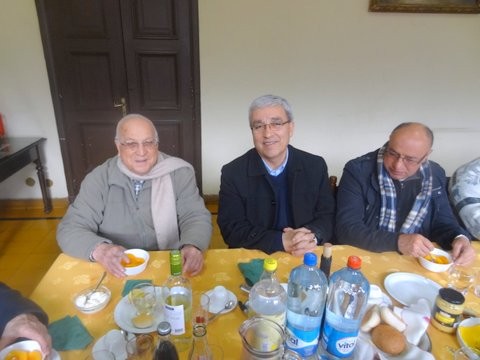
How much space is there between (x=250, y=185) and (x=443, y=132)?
2.64 meters

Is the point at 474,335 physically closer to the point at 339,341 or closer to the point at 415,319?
the point at 415,319

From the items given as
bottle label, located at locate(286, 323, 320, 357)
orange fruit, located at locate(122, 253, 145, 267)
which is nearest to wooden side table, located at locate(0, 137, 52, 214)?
orange fruit, located at locate(122, 253, 145, 267)

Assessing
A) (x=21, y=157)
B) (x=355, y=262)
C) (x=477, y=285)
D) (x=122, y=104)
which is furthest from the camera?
(x=122, y=104)

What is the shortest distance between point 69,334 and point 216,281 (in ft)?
1.47

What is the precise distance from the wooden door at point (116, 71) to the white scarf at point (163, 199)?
5.24 feet

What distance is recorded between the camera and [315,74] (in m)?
3.00

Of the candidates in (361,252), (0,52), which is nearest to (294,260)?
(361,252)

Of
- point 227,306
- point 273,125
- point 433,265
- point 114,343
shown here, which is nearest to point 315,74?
point 273,125

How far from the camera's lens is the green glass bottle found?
2.71ft

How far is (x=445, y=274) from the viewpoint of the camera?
3.86 feet

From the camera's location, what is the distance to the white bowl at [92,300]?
942 mm

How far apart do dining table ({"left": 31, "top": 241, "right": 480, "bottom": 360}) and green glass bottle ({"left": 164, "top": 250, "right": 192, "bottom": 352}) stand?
0.04m

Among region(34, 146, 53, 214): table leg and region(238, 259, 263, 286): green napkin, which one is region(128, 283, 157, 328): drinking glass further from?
region(34, 146, 53, 214): table leg

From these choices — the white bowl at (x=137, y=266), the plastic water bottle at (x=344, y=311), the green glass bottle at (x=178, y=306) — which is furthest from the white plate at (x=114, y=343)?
the plastic water bottle at (x=344, y=311)
